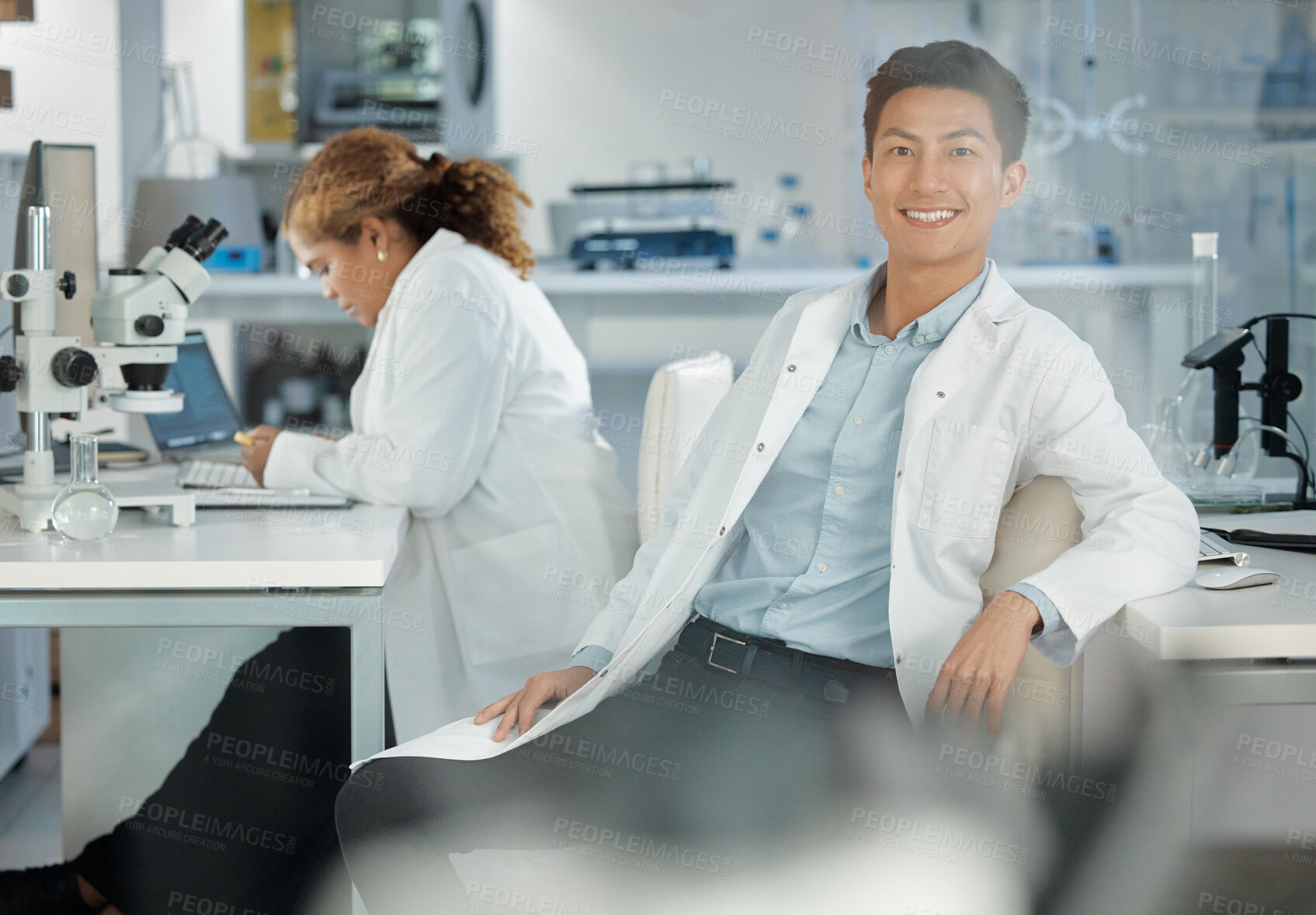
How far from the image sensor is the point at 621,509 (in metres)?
1.95

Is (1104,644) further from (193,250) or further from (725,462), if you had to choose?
(193,250)

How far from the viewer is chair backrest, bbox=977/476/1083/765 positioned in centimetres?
130

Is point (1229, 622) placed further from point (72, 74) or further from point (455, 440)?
point (72, 74)

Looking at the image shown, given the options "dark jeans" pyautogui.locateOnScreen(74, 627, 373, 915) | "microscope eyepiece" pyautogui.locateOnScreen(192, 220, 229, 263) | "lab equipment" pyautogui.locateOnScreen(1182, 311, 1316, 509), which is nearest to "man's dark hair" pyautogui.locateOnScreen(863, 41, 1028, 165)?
"lab equipment" pyautogui.locateOnScreen(1182, 311, 1316, 509)

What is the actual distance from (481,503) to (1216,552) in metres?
1.06

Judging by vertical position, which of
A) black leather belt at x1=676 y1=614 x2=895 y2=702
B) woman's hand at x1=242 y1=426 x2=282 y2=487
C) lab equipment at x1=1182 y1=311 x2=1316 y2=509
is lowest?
black leather belt at x1=676 y1=614 x2=895 y2=702

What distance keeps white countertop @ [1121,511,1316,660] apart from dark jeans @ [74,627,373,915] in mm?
1293

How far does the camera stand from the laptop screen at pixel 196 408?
217 centimetres

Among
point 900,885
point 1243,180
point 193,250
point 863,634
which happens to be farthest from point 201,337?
point 1243,180

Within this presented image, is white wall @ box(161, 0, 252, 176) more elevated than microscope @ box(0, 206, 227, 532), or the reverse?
white wall @ box(161, 0, 252, 176)

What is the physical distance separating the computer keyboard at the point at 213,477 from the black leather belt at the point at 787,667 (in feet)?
2.72

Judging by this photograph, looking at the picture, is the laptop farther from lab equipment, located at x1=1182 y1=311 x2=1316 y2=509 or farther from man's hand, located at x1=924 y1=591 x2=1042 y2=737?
lab equipment, located at x1=1182 y1=311 x2=1316 y2=509

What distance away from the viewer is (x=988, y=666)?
1.17 m

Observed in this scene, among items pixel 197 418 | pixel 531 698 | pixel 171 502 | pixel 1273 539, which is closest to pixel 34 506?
pixel 171 502
